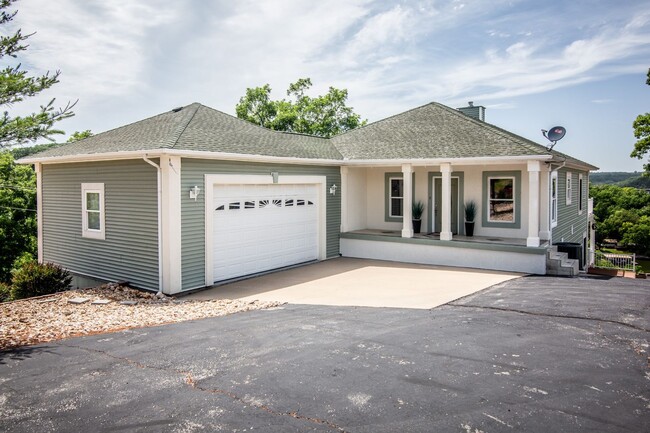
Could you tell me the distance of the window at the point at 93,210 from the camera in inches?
463

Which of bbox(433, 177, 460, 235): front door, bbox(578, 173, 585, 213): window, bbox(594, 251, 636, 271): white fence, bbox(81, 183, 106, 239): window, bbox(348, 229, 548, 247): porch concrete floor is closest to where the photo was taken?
bbox(81, 183, 106, 239): window

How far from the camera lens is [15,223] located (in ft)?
Result: 77.4

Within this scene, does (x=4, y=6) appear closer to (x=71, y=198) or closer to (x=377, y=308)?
(x=71, y=198)

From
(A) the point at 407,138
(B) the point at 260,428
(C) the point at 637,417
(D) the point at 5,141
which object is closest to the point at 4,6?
(D) the point at 5,141

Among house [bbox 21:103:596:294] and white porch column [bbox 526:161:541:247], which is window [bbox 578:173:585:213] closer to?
house [bbox 21:103:596:294]

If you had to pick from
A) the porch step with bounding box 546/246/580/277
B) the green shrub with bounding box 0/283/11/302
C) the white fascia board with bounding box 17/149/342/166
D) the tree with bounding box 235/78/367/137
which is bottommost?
the green shrub with bounding box 0/283/11/302

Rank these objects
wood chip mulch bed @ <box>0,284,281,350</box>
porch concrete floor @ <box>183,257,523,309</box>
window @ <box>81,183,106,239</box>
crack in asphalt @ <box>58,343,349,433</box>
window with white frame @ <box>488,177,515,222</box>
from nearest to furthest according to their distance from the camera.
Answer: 1. crack in asphalt @ <box>58,343,349,433</box>
2. wood chip mulch bed @ <box>0,284,281,350</box>
3. porch concrete floor @ <box>183,257,523,309</box>
4. window @ <box>81,183,106,239</box>
5. window with white frame @ <box>488,177,515,222</box>

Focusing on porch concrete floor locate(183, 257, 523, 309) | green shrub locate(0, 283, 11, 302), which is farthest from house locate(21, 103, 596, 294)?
green shrub locate(0, 283, 11, 302)

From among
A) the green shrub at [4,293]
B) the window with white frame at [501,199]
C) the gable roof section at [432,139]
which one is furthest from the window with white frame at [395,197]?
the green shrub at [4,293]

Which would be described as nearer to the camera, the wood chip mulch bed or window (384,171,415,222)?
the wood chip mulch bed

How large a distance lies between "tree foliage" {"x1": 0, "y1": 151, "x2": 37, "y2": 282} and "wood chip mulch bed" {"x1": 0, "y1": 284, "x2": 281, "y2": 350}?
1627 cm

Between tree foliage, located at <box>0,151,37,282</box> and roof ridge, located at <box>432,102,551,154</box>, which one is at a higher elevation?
roof ridge, located at <box>432,102,551,154</box>

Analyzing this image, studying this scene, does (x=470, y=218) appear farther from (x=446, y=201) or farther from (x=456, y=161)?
(x=456, y=161)

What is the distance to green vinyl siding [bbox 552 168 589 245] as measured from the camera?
15.9 meters
